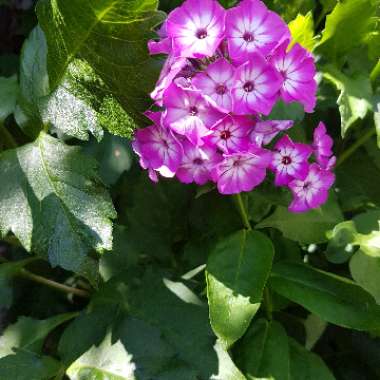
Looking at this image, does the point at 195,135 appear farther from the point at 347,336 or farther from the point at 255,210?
the point at 347,336

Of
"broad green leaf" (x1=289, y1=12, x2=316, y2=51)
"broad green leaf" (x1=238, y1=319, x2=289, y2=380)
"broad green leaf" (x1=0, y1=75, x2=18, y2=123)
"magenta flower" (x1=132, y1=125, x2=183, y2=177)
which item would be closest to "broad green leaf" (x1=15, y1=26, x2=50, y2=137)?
"broad green leaf" (x1=0, y1=75, x2=18, y2=123)

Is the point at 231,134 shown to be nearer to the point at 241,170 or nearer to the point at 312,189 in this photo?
the point at 241,170

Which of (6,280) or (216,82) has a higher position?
(216,82)

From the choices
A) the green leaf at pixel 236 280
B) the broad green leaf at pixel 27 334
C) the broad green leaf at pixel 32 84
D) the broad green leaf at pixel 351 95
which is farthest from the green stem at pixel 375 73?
the broad green leaf at pixel 27 334

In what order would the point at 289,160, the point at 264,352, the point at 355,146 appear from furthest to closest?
1. the point at 355,146
2. the point at 264,352
3. the point at 289,160

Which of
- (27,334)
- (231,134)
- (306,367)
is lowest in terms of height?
(306,367)

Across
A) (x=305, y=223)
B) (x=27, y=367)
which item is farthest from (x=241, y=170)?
(x=27, y=367)
